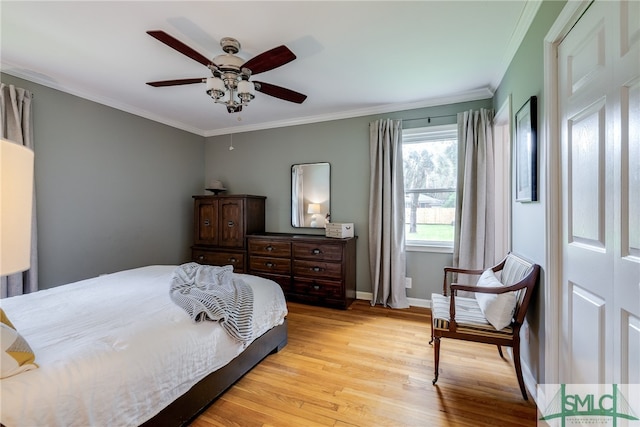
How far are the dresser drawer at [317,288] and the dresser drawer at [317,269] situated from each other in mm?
65

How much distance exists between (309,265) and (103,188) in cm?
267

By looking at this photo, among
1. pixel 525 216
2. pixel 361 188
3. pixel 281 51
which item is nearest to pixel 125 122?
pixel 281 51

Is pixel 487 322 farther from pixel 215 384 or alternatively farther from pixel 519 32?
pixel 519 32

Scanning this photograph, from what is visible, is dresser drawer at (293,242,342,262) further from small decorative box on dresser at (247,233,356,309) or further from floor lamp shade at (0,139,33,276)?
floor lamp shade at (0,139,33,276)

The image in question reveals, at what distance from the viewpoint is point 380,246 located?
11.3 ft

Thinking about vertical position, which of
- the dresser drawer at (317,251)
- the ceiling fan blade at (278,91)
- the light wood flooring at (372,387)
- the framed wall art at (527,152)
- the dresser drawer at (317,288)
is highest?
the ceiling fan blade at (278,91)

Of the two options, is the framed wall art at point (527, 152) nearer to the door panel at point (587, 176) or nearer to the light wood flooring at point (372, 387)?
the door panel at point (587, 176)

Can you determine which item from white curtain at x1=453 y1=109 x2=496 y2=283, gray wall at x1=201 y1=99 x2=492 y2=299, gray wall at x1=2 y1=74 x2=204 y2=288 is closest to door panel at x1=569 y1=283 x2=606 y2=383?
white curtain at x1=453 y1=109 x2=496 y2=283

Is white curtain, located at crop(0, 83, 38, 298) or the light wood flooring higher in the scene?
white curtain, located at crop(0, 83, 38, 298)

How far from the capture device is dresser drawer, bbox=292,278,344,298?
10.9ft

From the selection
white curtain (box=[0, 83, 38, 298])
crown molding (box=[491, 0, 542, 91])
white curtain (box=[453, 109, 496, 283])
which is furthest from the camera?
white curtain (box=[453, 109, 496, 283])

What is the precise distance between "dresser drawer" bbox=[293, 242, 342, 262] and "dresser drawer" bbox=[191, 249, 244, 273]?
885mm

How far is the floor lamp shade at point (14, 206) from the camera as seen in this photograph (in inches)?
24.6

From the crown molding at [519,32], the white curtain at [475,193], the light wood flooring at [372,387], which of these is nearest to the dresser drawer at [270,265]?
the light wood flooring at [372,387]
